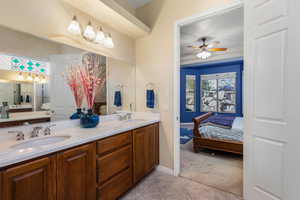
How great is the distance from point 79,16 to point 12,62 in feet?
3.18

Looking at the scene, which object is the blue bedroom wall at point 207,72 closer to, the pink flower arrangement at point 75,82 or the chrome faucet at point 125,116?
the chrome faucet at point 125,116

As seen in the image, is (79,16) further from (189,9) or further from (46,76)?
(189,9)

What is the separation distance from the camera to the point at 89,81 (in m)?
1.89

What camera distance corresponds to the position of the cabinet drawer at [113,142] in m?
1.46

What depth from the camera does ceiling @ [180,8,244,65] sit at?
115 inches

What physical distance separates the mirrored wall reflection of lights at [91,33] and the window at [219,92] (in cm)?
524

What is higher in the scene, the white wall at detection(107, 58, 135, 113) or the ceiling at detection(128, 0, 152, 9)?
the ceiling at detection(128, 0, 152, 9)

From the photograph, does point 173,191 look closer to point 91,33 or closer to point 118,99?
point 118,99

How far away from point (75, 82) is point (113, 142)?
96 centimetres

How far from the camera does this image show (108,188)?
1.54 meters

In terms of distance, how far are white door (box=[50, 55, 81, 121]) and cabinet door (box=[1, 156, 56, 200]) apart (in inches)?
31.1

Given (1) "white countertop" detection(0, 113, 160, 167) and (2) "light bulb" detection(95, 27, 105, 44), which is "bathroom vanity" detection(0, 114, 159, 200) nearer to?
(1) "white countertop" detection(0, 113, 160, 167)

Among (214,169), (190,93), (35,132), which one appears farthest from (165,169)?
(190,93)

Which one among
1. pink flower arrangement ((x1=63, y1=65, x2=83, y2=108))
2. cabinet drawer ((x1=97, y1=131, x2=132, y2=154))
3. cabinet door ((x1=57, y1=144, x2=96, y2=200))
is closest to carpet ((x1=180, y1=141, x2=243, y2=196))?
cabinet drawer ((x1=97, y1=131, x2=132, y2=154))
